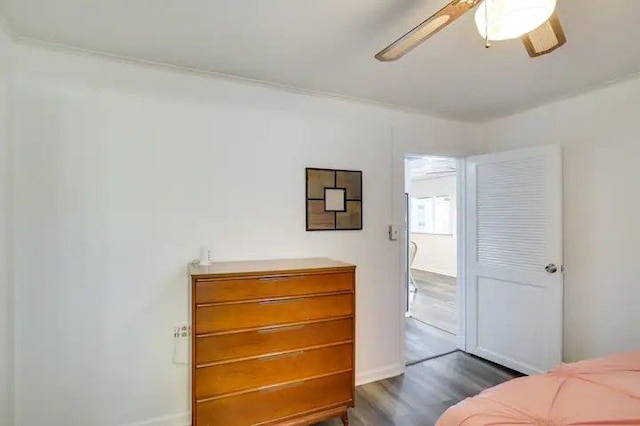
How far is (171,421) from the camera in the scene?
223 cm

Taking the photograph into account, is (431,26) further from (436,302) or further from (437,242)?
(437,242)

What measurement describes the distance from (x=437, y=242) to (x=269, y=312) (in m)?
6.86

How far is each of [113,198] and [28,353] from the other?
959mm

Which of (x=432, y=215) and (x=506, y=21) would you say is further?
(x=432, y=215)

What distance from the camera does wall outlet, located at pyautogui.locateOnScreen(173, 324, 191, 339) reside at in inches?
88.8

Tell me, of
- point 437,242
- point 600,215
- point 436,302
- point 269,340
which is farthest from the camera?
point 437,242

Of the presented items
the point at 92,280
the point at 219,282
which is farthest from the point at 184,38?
the point at 92,280

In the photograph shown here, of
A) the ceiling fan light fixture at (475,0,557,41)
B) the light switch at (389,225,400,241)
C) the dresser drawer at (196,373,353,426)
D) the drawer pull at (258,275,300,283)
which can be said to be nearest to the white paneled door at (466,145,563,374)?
the light switch at (389,225,400,241)

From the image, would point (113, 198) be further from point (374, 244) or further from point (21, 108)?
point (374, 244)

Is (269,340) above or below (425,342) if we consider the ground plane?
above

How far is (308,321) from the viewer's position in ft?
7.07

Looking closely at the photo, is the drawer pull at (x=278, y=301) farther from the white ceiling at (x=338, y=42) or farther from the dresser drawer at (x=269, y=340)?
the white ceiling at (x=338, y=42)

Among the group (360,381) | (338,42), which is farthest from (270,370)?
(338,42)

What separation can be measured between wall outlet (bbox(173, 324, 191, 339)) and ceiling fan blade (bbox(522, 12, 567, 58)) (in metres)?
2.39
